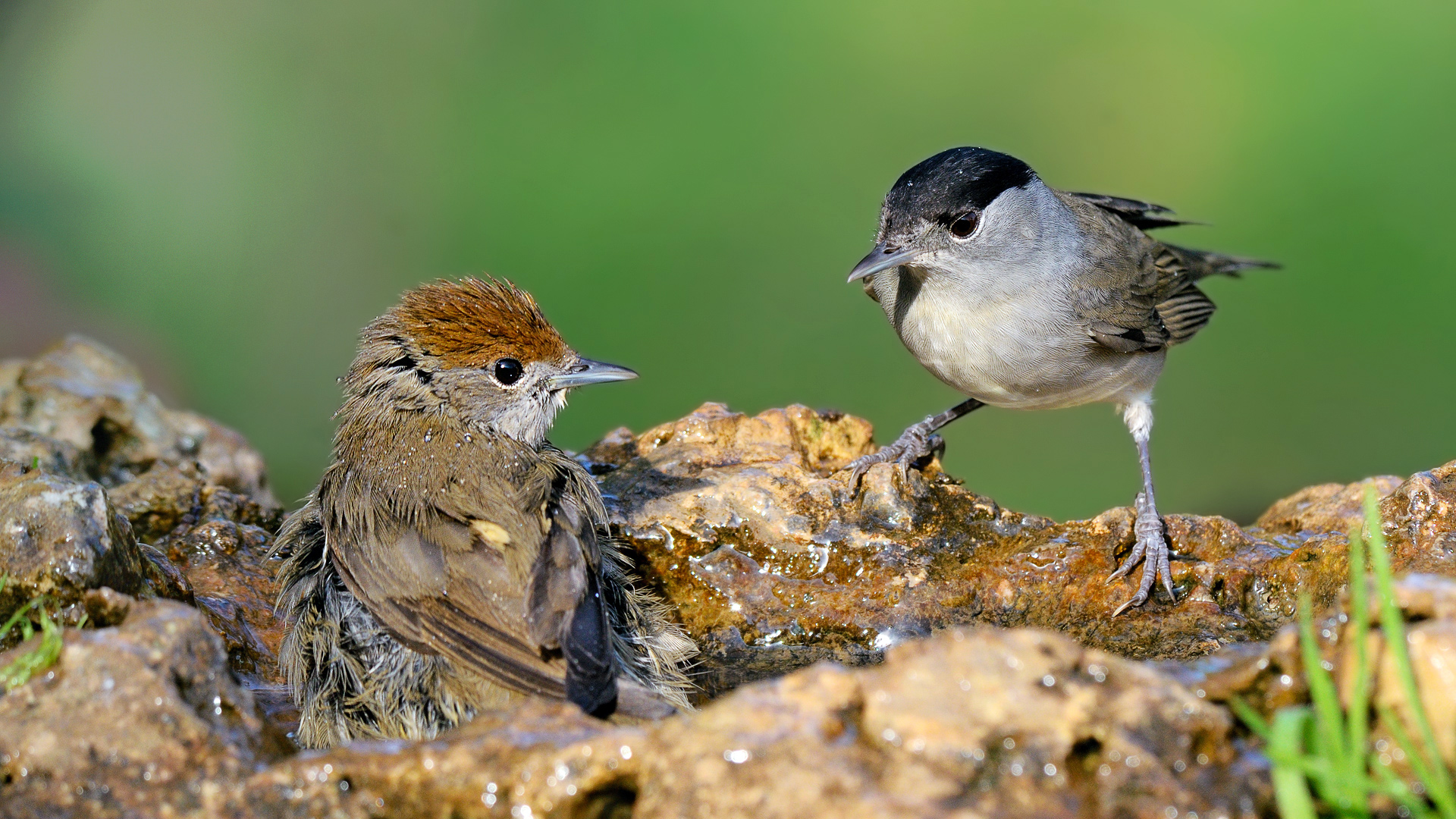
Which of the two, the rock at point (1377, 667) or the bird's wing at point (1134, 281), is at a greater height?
the bird's wing at point (1134, 281)

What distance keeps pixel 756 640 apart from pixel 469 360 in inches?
53.6

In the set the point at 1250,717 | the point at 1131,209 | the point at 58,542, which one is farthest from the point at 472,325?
the point at 1131,209

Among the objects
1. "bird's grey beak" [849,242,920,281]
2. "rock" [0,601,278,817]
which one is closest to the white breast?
"bird's grey beak" [849,242,920,281]

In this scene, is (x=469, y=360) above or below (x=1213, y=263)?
below

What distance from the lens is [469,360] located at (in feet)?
13.8

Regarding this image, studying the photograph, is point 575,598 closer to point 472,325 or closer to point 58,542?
point 472,325

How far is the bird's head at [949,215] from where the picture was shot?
505 centimetres

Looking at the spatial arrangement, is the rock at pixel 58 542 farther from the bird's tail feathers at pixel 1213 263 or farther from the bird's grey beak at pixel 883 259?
the bird's tail feathers at pixel 1213 263

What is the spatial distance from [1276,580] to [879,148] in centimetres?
742

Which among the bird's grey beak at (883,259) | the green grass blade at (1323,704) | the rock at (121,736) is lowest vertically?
the rock at (121,736)

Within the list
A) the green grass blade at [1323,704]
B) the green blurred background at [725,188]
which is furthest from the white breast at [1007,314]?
the green blurred background at [725,188]

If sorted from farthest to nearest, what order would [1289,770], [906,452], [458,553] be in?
1. [906,452]
2. [458,553]
3. [1289,770]

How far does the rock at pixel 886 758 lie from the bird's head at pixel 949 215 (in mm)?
2680

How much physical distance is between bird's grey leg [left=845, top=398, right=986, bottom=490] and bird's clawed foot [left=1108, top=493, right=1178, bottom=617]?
2.81ft
